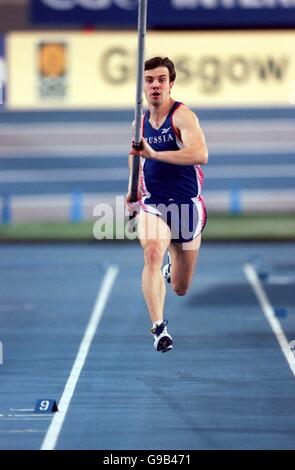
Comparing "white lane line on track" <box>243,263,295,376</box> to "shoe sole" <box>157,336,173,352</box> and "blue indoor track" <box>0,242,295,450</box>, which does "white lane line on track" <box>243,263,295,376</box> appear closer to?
"blue indoor track" <box>0,242,295,450</box>

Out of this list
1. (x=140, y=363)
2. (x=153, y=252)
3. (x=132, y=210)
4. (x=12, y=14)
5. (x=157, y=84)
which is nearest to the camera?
(x=157, y=84)

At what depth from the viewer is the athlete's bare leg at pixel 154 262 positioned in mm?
10891

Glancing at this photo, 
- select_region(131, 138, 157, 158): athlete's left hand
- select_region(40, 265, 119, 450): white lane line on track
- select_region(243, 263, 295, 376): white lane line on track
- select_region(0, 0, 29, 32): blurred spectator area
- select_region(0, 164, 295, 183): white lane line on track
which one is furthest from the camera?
select_region(0, 164, 295, 183): white lane line on track

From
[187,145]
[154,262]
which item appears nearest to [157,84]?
[187,145]

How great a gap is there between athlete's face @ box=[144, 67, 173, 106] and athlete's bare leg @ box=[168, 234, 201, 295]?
4.94 feet

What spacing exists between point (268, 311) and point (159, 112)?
5.63 metres

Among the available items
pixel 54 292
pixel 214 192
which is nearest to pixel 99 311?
pixel 54 292

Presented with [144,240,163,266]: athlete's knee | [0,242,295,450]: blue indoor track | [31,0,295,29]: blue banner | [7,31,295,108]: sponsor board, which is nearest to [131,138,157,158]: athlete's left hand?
[144,240,163,266]: athlete's knee

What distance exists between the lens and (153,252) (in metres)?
10.9

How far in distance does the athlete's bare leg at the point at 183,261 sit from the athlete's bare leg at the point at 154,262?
57cm

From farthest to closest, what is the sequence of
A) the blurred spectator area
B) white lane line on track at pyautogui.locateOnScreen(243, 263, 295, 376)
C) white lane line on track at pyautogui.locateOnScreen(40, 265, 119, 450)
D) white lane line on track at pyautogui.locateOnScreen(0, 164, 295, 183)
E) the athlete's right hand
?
1. white lane line on track at pyautogui.locateOnScreen(0, 164, 295, 183)
2. the blurred spectator area
3. white lane line on track at pyautogui.locateOnScreen(243, 263, 295, 376)
4. the athlete's right hand
5. white lane line on track at pyautogui.locateOnScreen(40, 265, 119, 450)

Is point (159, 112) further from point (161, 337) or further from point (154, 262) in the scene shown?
point (161, 337)

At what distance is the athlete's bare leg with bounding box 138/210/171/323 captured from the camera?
35.7 feet
